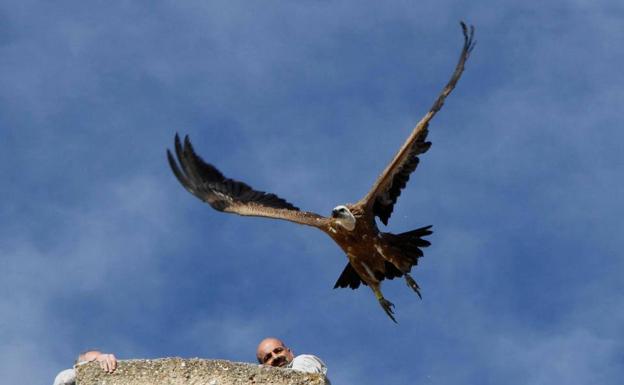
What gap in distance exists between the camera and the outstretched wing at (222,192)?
43.4 feet

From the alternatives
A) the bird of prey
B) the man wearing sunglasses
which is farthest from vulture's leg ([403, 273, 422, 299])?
the man wearing sunglasses

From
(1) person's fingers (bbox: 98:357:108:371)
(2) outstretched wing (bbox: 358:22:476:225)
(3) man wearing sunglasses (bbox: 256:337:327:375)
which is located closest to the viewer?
(1) person's fingers (bbox: 98:357:108:371)

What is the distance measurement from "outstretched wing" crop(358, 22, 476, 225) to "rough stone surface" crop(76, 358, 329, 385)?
5.71m

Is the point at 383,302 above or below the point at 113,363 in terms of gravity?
above

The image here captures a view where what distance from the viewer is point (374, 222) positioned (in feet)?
43.8

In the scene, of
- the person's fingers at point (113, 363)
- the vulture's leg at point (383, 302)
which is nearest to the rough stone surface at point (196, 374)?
the person's fingers at point (113, 363)

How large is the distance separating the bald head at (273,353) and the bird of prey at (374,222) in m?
4.42

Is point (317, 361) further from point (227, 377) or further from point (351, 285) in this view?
point (351, 285)

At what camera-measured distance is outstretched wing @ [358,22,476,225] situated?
41.8 feet

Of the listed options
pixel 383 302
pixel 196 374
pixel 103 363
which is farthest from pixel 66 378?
pixel 383 302

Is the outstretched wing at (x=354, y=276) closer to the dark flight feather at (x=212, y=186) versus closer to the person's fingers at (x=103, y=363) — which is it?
the dark flight feather at (x=212, y=186)

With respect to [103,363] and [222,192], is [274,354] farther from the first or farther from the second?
[222,192]

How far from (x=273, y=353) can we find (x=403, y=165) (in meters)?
5.09

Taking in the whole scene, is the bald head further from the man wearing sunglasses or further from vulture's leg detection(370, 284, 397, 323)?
vulture's leg detection(370, 284, 397, 323)
